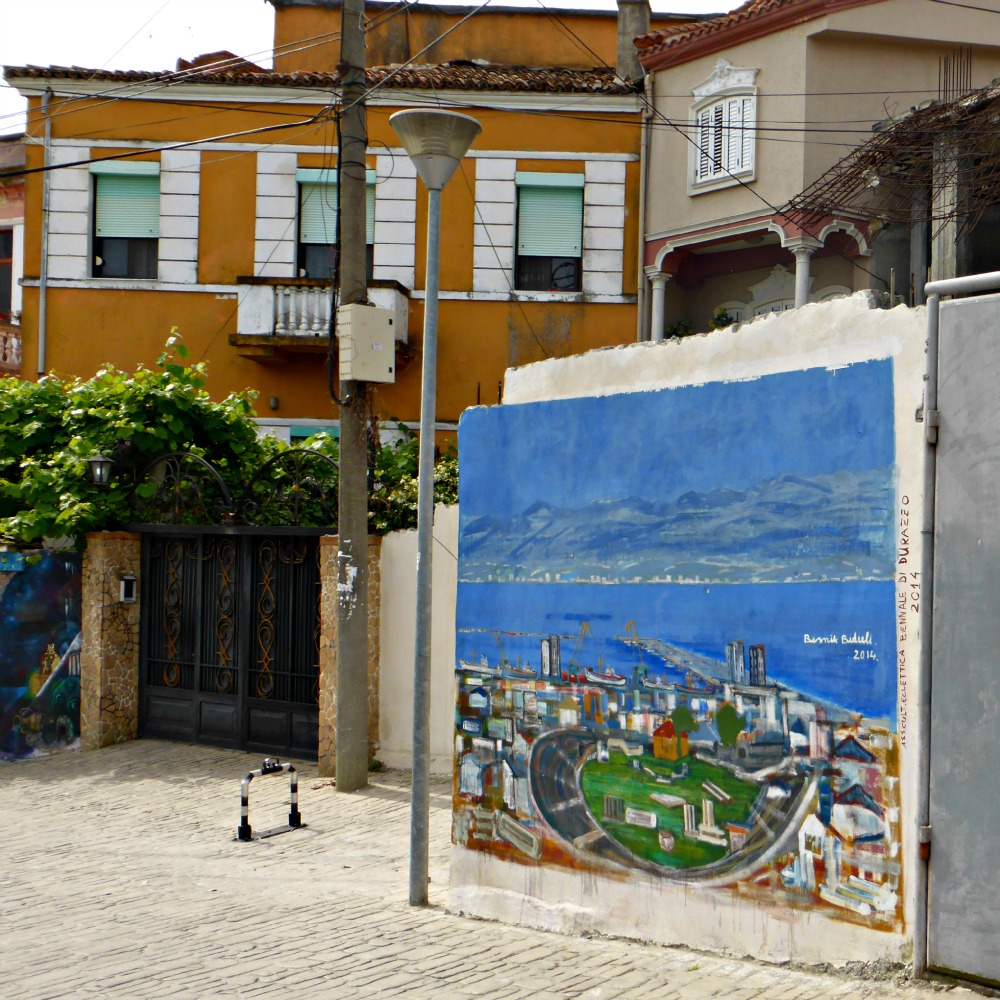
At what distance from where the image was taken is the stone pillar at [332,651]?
1264 centimetres

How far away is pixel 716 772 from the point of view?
6559 mm

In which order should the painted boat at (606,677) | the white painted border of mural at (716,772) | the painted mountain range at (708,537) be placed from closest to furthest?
the white painted border of mural at (716,772) < the painted mountain range at (708,537) < the painted boat at (606,677)

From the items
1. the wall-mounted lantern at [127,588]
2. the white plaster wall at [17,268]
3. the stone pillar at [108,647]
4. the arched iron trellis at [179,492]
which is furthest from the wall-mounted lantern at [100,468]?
the white plaster wall at [17,268]

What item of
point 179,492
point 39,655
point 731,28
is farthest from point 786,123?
point 39,655

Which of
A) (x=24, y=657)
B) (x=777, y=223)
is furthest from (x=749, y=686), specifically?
(x=777, y=223)

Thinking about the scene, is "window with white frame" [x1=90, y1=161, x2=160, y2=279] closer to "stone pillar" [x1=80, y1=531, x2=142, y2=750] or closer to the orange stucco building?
the orange stucco building

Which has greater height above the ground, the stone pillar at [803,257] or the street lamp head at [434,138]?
the stone pillar at [803,257]

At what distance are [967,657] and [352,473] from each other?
7.68 metres

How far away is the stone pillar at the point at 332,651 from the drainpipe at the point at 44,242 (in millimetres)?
10546

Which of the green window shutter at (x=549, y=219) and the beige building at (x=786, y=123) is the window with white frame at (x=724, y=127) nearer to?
the beige building at (x=786, y=123)

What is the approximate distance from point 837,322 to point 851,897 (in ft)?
9.27

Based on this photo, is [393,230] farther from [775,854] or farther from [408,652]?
[775,854]

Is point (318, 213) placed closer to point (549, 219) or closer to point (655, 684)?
point (549, 219)

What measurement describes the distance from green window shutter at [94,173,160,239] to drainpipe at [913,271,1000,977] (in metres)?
17.6
